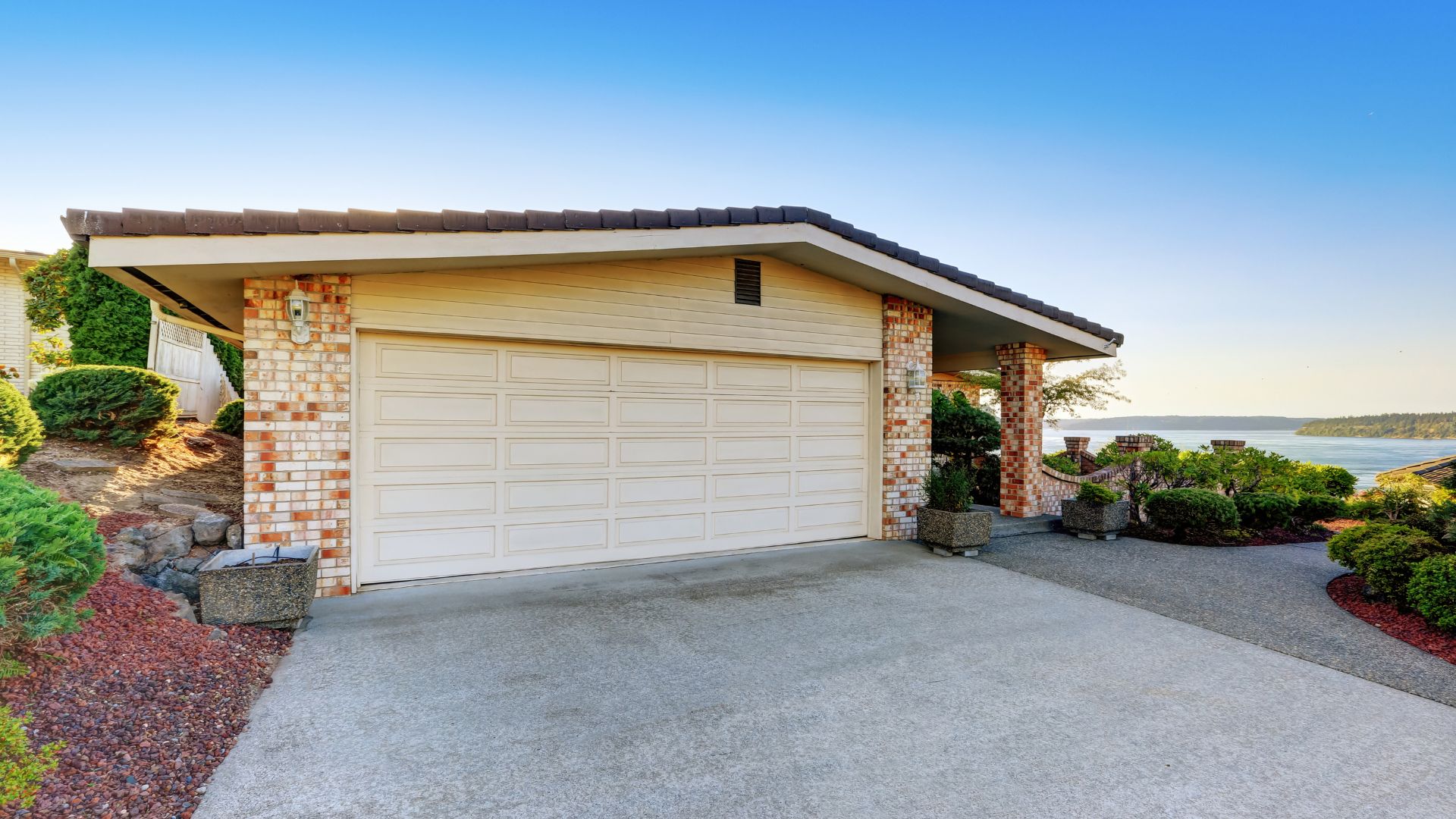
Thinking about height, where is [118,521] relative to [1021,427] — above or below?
below

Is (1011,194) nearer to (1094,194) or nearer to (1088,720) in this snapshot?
(1094,194)

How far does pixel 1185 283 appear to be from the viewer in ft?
42.0

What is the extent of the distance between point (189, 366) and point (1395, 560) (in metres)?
16.1

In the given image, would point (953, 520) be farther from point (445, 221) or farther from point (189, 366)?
point (189, 366)

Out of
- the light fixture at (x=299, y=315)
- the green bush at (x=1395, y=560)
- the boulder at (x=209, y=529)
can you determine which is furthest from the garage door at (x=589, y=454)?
the green bush at (x=1395, y=560)

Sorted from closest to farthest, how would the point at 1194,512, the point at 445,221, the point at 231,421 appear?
the point at 445,221 → the point at 1194,512 → the point at 231,421

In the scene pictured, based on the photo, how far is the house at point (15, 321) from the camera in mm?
13023

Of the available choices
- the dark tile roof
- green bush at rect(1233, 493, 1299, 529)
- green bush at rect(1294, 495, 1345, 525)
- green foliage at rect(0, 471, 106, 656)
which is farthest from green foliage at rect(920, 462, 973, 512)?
green foliage at rect(0, 471, 106, 656)

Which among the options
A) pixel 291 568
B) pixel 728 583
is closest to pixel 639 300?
pixel 728 583

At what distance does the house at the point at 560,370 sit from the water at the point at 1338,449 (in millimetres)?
4855

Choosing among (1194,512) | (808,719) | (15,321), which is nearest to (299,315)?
(808,719)

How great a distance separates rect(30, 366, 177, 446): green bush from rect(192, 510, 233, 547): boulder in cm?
256

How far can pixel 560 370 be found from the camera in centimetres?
586

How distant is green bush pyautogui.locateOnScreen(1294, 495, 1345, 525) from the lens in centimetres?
846
